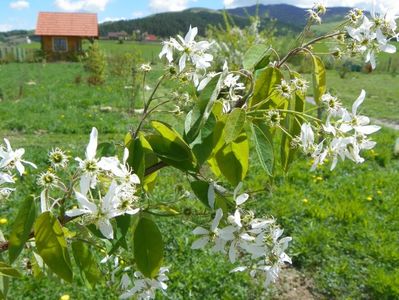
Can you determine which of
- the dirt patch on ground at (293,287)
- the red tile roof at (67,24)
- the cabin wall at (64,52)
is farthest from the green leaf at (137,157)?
the red tile roof at (67,24)

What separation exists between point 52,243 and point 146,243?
159mm

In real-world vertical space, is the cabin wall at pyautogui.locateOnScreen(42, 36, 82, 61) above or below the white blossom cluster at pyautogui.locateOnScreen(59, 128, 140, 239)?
below

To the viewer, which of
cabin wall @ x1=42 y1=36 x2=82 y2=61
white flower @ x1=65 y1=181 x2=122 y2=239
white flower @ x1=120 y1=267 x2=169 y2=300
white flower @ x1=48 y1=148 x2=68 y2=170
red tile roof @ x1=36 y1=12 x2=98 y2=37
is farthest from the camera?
red tile roof @ x1=36 y1=12 x2=98 y2=37

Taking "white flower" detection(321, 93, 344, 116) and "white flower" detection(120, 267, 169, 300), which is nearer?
"white flower" detection(321, 93, 344, 116)

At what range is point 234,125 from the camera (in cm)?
78

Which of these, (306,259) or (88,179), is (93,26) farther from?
(88,179)

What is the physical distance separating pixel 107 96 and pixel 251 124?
509 inches

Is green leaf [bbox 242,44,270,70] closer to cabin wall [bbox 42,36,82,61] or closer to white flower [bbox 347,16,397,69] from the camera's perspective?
white flower [bbox 347,16,397,69]

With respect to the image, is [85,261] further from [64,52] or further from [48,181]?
[64,52]

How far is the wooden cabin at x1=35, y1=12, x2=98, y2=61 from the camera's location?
1390 inches

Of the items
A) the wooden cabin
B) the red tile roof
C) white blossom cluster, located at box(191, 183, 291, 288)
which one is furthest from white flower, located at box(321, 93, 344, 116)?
the red tile roof

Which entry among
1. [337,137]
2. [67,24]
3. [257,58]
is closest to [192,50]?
[257,58]

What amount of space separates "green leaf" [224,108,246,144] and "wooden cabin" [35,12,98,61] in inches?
1378

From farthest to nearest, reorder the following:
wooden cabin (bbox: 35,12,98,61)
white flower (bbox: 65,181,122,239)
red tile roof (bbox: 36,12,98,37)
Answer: red tile roof (bbox: 36,12,98,37) < wooden cabin (bbox: 35,12,98,61) < white flower (bbox: 65,181,122,239)
